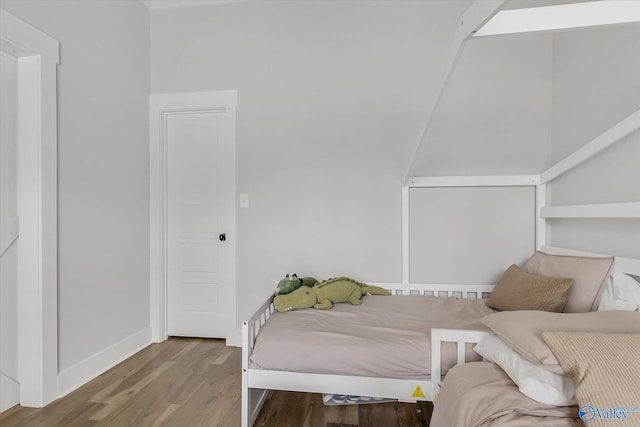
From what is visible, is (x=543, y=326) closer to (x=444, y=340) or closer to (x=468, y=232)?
(x=444, y=340)

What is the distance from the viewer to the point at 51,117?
1926mm

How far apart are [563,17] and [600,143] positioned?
1.04m

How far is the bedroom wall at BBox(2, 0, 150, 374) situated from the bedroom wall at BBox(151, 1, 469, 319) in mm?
416

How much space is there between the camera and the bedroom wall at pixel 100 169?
204 centimetres

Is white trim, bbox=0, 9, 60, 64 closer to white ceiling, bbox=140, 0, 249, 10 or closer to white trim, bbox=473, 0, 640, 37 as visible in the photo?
white ceiling, bbox=140, 0, 249, 10

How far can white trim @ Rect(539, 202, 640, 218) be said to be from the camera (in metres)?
1.49

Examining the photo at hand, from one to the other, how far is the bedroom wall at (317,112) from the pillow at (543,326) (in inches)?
52.8

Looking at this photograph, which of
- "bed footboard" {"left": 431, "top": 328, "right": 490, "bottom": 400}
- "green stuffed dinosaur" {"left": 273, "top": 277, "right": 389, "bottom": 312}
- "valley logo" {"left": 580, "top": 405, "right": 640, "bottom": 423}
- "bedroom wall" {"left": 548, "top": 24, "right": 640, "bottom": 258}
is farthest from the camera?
"green stuffed dinosaur" {"left": 273, "top": 277, "right": 389, "bottom": 312}

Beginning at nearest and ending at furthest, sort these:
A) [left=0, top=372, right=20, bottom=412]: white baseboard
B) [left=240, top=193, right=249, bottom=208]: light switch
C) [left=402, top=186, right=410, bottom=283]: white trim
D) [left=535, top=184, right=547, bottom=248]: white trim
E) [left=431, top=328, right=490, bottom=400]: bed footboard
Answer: [left=431, top=328, right=490, bottom=400]: bed footboard
[left=0, top=372, right=20, bottom=412]: white baseboard
[left=535, top=184, right=547, bottom=248]: white trim
[left=402, top=186, right=410, bottom=283]: white trim
[left=240, top=193, right=249, bottom=208]: light switch

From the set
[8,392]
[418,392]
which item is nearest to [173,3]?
[8,392]

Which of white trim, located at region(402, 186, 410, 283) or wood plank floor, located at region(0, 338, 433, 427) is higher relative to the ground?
white trim, located at region(402, 186, 410, 283)

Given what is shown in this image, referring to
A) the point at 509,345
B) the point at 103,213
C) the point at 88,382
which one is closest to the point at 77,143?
the point at 103,213

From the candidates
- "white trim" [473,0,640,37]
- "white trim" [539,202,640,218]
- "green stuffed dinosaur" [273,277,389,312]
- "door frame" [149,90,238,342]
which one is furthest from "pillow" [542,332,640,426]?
"door frame" [149,90,238,342]

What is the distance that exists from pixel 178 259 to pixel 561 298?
2662mm
